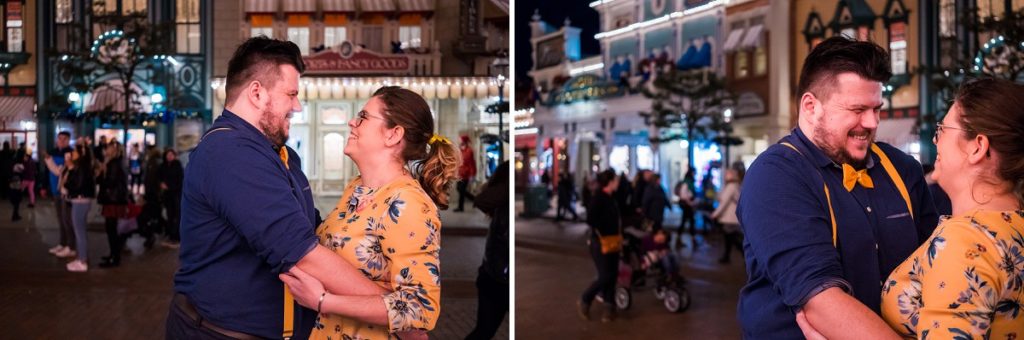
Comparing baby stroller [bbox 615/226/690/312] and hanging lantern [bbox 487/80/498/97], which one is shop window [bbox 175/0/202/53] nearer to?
hanging lantern [bbox 487/80/498/97]

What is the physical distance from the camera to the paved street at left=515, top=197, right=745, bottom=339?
754cm

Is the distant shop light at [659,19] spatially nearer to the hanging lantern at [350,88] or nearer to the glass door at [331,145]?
the hanging lantern at [350,88]

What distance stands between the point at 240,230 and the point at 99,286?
7.04 m

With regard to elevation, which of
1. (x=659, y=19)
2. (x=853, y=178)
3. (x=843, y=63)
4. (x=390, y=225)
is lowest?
(x=390, y=225)

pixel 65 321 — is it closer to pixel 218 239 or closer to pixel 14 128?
pixel 14 128

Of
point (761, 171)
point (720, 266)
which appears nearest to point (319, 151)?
point (720, 266)

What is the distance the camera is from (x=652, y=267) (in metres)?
8.47

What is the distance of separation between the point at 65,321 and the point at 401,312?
221 inches

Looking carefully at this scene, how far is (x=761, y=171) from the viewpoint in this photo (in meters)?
1.95

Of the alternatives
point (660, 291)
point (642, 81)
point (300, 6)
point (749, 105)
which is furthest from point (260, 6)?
point (749, 105)

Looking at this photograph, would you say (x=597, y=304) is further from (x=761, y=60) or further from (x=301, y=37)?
(x=761, y=60)

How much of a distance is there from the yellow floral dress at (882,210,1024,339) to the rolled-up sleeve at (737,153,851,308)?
167mm

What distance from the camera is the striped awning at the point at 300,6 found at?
10.4 meters

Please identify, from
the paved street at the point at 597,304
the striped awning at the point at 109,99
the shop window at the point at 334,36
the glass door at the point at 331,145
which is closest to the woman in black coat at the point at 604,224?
the paved street at the point at 597,304
